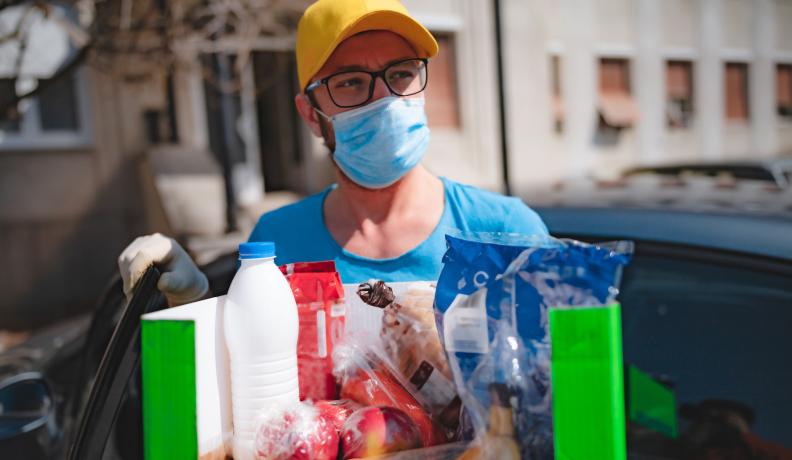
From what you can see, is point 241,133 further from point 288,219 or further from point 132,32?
point 288,219

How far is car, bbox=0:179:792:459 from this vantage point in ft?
5.98

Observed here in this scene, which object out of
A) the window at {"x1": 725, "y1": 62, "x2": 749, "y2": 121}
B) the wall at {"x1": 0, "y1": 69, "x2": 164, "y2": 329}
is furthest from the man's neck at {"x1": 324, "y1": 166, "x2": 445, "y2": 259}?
the window at {"x1": 725, "y1": 62, "x2": 749, "y2": 121}

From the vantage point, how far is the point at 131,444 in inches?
80.9

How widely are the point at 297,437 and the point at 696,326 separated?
1552 millimetres

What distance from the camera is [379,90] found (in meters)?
1.66

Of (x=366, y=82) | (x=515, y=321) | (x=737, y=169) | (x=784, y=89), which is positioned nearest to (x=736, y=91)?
(x=784, y=89)

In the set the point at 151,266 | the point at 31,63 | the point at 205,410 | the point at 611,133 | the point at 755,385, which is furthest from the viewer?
the point at 611,133

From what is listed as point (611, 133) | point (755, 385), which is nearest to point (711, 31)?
point (611, 133)

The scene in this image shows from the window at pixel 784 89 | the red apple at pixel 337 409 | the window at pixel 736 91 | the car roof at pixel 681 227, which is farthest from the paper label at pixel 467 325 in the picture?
the window at pixel 784 89

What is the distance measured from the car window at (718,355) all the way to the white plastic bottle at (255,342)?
119 centimetres

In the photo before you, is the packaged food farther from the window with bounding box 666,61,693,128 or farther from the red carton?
the window with bounding box 666,61,693,128

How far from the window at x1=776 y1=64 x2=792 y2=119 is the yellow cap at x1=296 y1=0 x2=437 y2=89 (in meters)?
21.5

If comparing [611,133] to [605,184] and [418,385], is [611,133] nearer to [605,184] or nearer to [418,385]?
[605,184]

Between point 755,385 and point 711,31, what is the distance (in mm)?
18401
